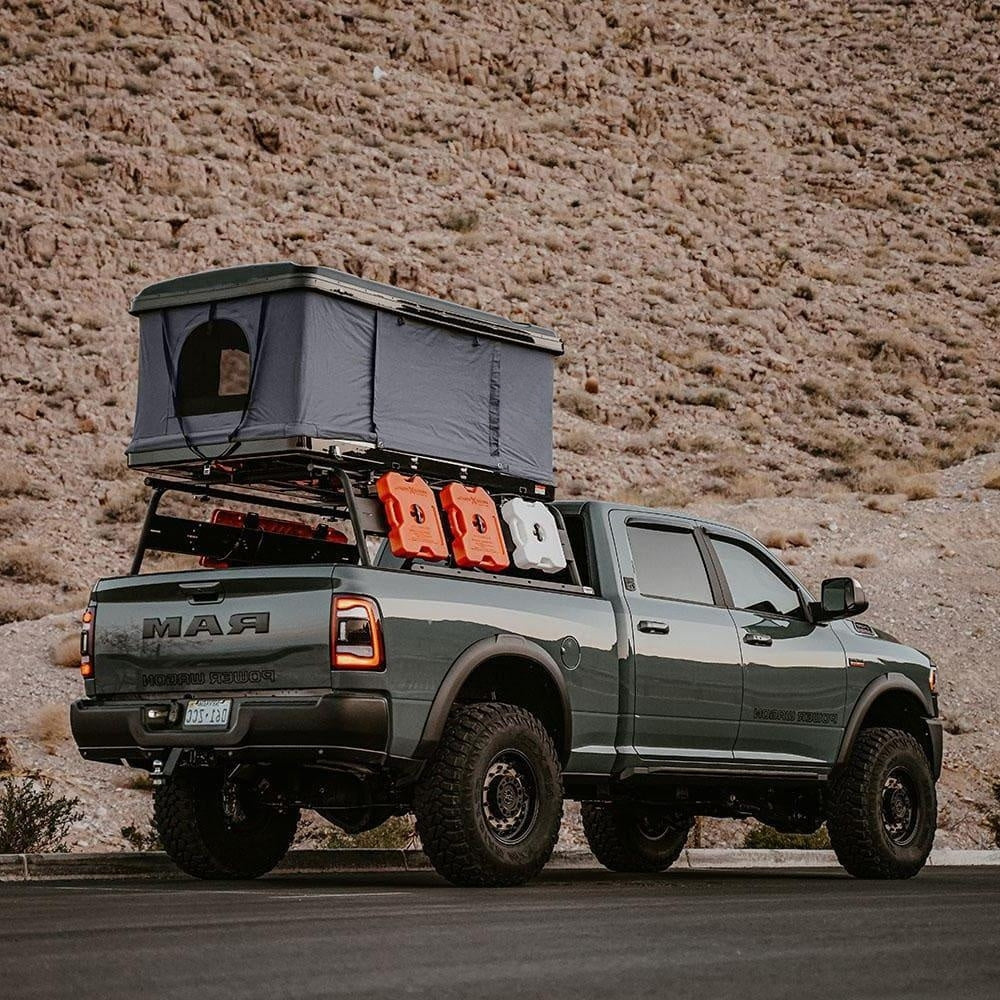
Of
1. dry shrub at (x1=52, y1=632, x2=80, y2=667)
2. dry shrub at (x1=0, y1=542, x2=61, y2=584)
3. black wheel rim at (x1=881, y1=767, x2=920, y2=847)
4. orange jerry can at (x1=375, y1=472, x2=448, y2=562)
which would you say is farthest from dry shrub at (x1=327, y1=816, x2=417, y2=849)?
dry shrub at (x1=0, y1=542, x2=61, y2=584)

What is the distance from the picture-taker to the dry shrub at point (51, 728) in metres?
18.8

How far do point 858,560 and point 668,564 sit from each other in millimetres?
18267

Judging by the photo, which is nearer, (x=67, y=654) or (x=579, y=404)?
(x=67, y=654)

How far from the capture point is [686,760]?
1062cm

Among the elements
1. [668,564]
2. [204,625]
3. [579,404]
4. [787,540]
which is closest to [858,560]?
[787,540]

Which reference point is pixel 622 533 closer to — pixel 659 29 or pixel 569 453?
pixel 569 453

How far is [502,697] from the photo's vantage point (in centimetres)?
1007

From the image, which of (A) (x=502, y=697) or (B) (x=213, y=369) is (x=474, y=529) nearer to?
(A) (x=502, y=697)

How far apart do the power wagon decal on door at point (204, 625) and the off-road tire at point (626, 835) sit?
12.9 ft

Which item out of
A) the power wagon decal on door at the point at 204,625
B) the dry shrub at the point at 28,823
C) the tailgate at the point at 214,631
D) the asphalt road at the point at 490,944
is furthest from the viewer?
the dry shrub at the point at 28,823

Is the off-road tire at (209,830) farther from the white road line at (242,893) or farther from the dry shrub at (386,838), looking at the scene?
the dry shrub at (386,838)

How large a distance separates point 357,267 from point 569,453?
7.36 metres

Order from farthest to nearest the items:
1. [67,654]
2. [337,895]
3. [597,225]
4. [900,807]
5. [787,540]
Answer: [597,225]
[787,540]
[67,654]
[900,807]
[337,895]

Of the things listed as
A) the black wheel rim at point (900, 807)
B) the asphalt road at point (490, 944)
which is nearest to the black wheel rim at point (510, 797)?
the asphalt road at point (490, 944)
